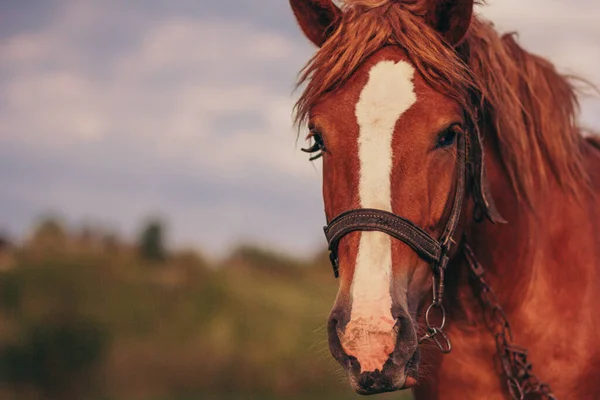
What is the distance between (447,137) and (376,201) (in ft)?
1.69

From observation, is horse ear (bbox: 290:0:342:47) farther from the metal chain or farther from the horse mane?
the metal chain

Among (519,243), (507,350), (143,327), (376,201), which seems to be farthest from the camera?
(143,327)

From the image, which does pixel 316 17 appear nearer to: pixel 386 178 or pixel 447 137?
pixel 447 137

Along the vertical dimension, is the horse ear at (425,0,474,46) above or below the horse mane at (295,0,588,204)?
above

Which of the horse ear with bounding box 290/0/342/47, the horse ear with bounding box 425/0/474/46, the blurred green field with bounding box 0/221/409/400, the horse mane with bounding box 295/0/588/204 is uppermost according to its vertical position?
the horse ear with bounding box 290/0/342/47

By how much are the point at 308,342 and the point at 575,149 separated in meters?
21.1

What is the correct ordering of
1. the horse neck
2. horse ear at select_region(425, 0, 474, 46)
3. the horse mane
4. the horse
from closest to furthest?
the horse
the horse mane
horse ear at select_region(425, 0, 474, 46)
the horse neck

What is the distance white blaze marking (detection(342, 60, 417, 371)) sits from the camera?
111 inches

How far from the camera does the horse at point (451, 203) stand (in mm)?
2977

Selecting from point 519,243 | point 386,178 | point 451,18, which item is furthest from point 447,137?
point 519,243

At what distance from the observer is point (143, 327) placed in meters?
21.9

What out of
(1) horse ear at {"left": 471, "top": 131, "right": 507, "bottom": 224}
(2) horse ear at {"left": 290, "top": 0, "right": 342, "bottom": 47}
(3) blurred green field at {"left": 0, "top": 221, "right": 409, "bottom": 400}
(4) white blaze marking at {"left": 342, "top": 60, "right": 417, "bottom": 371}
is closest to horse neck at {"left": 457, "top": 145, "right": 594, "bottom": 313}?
(1) horse ear at {"left": 471, "top": 131, "right": 507, "bottom": 224}

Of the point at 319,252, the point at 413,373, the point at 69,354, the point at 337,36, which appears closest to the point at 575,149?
the point at 337,36

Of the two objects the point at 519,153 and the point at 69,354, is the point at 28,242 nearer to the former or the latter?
the point at 69,354
